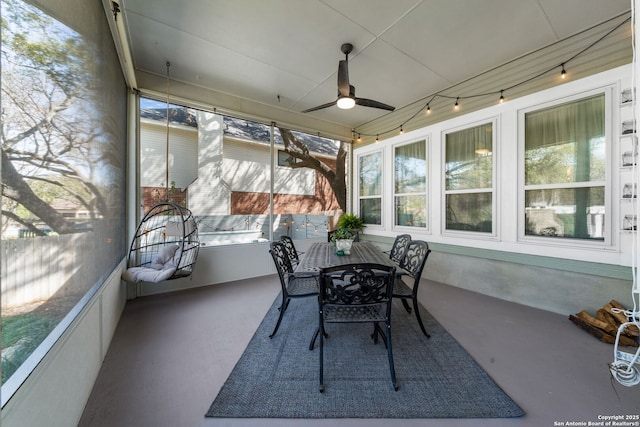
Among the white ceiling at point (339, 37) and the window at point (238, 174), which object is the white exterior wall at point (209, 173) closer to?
the window at point (238, 174)

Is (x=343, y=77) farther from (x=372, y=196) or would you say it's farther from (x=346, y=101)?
(x=372, y=196)

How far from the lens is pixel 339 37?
110 inches

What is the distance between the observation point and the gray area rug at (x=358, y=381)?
1488 mm

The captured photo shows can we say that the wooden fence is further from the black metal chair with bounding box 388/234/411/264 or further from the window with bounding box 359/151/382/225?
the window with bounding box 359/151/382/225

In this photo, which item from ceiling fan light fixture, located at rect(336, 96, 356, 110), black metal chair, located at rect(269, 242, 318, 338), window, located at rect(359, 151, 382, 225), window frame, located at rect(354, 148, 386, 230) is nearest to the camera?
black metal chair, located at rect(269, 242, 318, 338)

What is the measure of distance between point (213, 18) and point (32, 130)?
2.31 metres

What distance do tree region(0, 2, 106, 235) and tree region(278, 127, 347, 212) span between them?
3400mm

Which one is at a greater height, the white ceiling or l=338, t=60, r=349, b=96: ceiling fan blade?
the white ceiling

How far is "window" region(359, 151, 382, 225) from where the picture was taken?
17.4ft

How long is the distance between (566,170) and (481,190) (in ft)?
3.05

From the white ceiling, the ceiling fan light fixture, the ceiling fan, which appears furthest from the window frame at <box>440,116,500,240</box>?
the ceiling fan light fixture

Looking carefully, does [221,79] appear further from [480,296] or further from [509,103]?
[480,296]

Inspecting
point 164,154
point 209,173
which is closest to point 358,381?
point 209,173

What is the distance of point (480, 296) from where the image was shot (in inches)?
136
